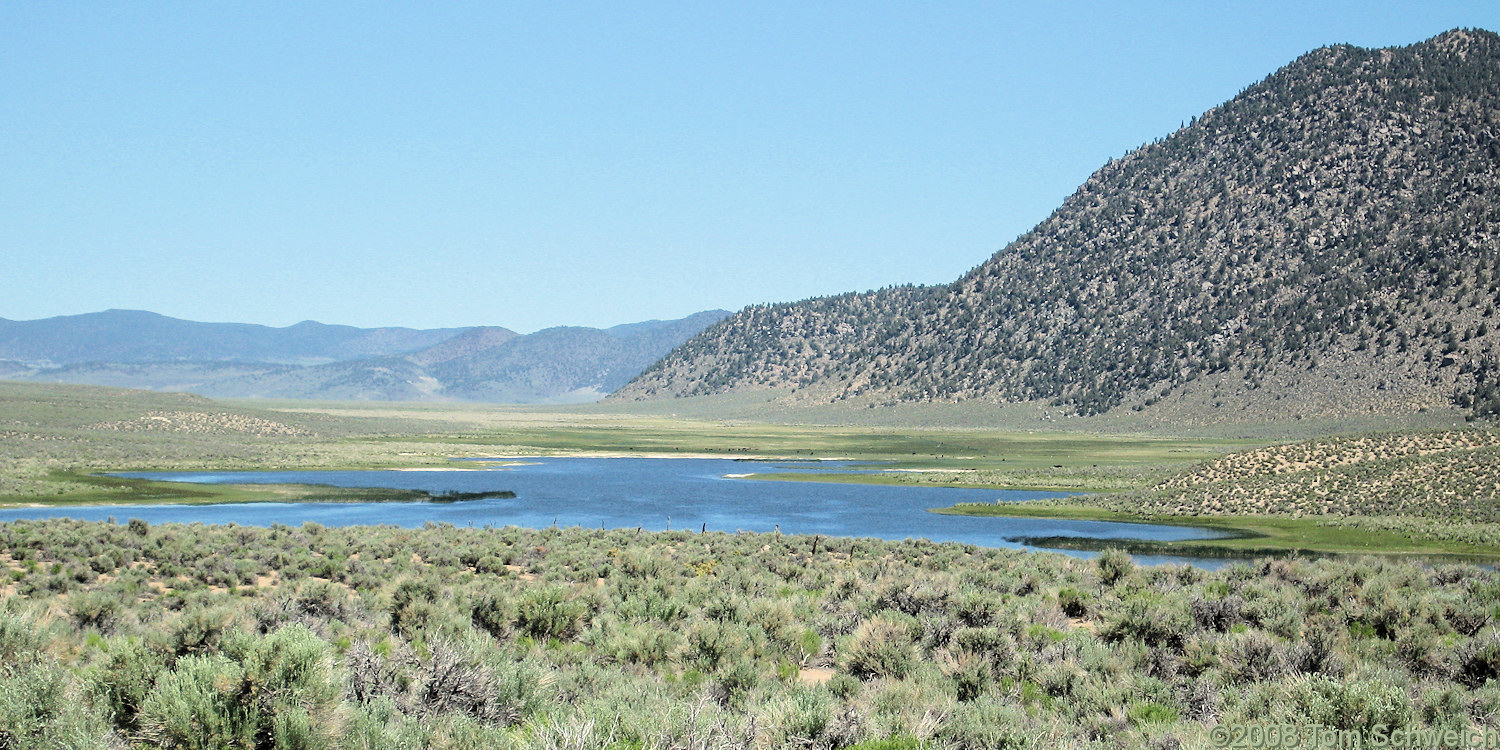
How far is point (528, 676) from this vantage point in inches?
436

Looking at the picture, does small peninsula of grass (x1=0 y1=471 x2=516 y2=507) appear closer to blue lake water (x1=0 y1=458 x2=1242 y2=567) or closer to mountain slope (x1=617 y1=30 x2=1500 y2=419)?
blue lake water (x1=0 y1=458 x2=1242 y2=567)

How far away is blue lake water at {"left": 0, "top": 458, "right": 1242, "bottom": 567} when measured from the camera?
140 ft

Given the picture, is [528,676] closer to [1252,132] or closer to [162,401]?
[162,401]

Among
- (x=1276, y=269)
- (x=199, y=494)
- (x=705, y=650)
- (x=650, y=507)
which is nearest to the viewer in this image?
(x=705, y=650)

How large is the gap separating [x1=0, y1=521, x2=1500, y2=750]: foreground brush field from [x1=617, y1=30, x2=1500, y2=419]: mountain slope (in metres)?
88.3

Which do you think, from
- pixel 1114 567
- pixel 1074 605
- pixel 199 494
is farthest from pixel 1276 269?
pixel 1074 605

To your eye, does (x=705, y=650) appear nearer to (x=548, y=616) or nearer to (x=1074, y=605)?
(x=548, y=616)

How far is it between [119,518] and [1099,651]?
126 feet

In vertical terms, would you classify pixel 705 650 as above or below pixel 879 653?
below

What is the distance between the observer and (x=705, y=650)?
14.6 metres

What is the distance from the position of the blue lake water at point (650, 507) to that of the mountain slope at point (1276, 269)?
62.2m

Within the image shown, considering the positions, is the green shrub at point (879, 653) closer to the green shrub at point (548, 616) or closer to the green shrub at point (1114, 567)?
the green shrub at point (548, 616)

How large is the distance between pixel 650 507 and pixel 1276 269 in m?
99.6

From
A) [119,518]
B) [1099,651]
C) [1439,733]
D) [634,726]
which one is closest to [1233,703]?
[1439,733]
